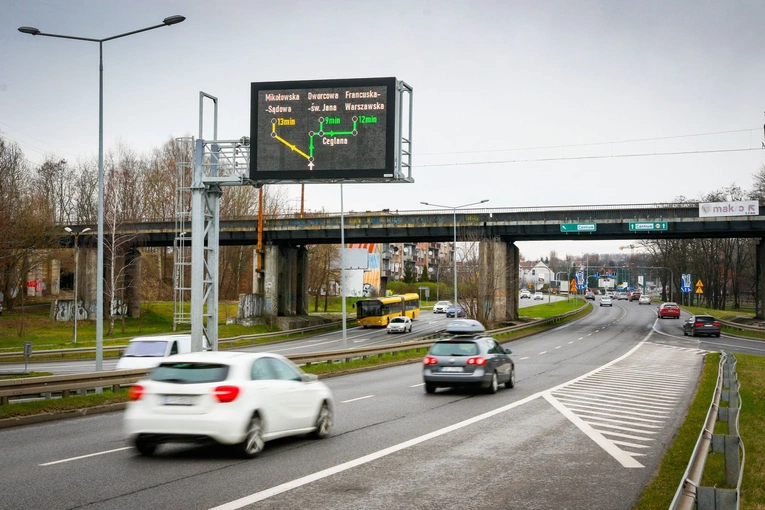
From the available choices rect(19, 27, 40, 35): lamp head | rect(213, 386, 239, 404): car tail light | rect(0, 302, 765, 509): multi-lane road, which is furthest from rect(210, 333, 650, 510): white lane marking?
rect(19, 27, 40, 35): lamp head

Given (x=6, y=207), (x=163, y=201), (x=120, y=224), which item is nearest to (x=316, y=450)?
A: (x=6, y=207)

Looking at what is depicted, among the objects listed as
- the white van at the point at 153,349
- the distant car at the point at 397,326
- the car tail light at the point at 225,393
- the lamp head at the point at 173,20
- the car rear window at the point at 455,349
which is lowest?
the distant car at the point at 397,326

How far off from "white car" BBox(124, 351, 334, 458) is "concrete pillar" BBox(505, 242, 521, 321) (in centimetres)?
5626

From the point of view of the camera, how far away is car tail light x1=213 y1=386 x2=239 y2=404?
35.7 feet

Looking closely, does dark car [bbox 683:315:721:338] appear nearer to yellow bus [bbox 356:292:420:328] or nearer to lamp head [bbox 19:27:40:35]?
yellow bus [bbox 356:292:420:328]

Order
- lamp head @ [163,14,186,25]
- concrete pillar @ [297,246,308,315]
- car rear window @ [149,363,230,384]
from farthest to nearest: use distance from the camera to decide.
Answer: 1. concrete pillar @ [297,246,308,315]
2. lamp head @ [163,14,186,25]
3. car rear window @ [149,363,230,384]

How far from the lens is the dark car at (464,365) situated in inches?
824

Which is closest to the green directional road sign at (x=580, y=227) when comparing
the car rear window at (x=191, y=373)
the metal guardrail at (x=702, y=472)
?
the metal guardrail at (x=702, y=472)

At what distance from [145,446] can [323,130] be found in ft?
45.6

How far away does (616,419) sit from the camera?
1598 centimetres

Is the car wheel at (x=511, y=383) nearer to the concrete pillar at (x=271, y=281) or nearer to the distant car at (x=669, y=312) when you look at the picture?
the concrete pillar at (x=271, y=281)

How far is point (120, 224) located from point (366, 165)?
138ft

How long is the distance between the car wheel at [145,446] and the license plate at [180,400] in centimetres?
65

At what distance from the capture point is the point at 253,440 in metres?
11.3
